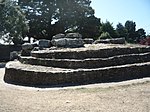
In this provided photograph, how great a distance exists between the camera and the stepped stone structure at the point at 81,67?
1285cm

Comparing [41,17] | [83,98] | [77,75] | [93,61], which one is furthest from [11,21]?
[83,98]

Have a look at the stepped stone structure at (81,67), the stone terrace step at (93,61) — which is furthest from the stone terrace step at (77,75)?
the stone terrace step at (93,61)

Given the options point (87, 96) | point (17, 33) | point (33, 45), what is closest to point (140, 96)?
point (87, 96)

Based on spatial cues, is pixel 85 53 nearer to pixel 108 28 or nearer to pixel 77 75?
pixel 77 75

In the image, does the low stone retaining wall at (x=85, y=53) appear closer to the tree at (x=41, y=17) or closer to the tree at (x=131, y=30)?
the tree at (x=41, y=17)

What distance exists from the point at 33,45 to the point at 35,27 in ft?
62.5

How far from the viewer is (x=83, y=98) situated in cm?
971

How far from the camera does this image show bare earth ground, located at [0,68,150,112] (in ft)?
27.4

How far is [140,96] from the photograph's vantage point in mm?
9711

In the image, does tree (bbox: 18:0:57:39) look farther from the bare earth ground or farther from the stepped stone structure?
the bare earth ground

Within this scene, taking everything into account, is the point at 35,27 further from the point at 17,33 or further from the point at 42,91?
the point at 42,91

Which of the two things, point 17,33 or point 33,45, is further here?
point 17,33

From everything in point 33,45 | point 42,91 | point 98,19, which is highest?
point 98,19

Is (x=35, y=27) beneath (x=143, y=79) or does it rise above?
above
